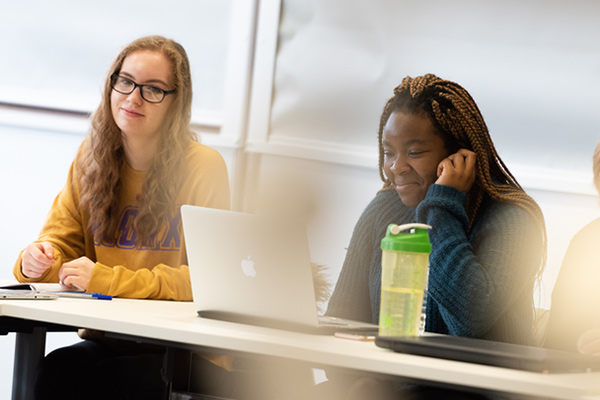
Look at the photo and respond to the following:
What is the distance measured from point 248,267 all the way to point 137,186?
2.55ft

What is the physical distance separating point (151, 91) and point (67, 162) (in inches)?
47.5

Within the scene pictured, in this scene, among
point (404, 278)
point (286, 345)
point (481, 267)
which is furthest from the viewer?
point (481, 267)

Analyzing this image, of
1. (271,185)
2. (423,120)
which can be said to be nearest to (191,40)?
(423,120)

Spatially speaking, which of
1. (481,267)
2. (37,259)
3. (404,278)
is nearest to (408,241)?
(404,278)

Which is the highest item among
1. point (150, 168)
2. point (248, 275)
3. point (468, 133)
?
point (468, 133)

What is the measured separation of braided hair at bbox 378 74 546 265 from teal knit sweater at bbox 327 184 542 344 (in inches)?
0.8

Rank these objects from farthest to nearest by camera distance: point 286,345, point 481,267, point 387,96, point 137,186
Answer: point 137,186, point 387,96, point 481,267, point 286,345

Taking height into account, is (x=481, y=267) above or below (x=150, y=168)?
below

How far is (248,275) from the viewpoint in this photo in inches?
33.7

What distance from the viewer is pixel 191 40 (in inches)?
98.0

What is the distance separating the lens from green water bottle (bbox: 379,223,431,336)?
770 mm

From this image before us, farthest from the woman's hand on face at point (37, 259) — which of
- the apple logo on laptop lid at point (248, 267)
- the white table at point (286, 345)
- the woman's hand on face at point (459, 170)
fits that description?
the woman's hand on face at point (459, 170)

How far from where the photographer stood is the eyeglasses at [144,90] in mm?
1476

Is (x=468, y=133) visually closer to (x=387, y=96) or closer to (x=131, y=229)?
(x=387, y=96)
